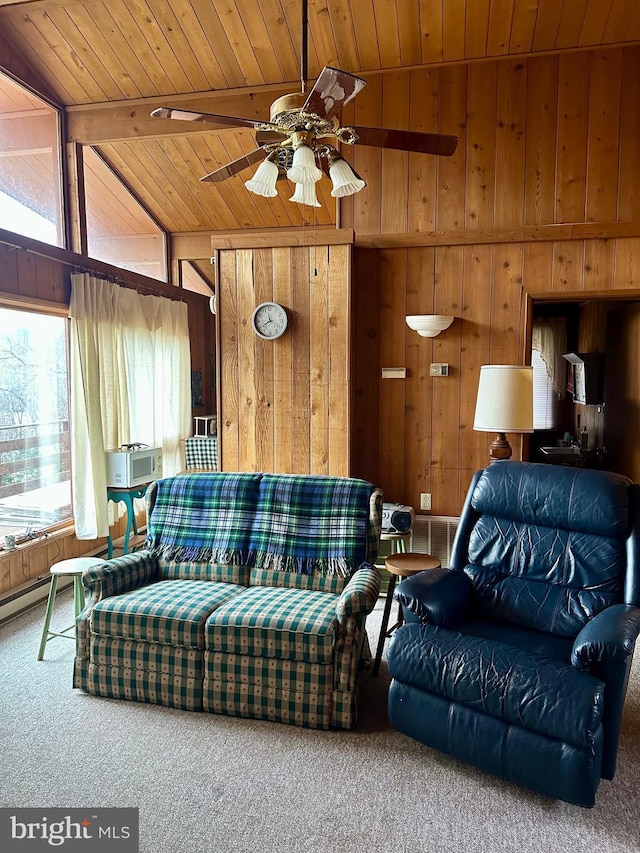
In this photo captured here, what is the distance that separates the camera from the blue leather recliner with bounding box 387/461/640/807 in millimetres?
1927

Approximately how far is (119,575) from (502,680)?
5.92 feet

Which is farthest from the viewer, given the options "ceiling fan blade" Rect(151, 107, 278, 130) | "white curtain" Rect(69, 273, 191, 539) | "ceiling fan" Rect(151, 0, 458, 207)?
"white curtain" Rect(69, 273, 191, 539)

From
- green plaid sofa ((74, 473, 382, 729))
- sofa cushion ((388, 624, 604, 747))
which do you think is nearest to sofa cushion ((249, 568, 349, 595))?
Answer: green plaid sofa ((74, 473, 382, 729))

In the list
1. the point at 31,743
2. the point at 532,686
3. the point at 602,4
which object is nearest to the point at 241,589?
the point at 31,743

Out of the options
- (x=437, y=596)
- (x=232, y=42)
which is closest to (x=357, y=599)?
(x=437, y=596)

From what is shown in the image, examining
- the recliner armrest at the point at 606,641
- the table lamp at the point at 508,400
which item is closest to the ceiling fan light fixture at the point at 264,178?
the table lamp at the point at 508,400

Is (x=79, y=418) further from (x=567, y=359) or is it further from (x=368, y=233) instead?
(x=567, y=359)

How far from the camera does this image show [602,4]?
3.48 m

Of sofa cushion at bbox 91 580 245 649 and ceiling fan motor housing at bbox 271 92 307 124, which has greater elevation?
ceiling fan motor housing at bbox 271 92 307 124

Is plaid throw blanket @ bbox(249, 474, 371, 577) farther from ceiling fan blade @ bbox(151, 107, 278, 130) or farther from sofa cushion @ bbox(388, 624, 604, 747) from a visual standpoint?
ceiling fan blade @ bbox(151, 107, 278, 130)

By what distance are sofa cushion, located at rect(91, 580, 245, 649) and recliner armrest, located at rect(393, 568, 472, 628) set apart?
0.87 meters

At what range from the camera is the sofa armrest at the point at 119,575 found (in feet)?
8.96

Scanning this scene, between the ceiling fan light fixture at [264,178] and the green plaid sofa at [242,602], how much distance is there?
4.67ft

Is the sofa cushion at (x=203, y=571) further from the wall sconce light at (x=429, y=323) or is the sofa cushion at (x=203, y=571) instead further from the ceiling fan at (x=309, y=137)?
the wall sconce light at (x=429, y=323)
